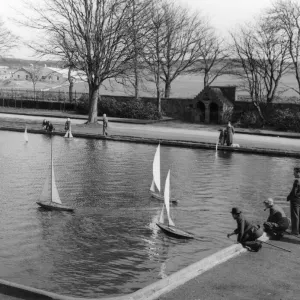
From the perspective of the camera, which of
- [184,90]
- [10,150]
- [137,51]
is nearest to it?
[10,150]

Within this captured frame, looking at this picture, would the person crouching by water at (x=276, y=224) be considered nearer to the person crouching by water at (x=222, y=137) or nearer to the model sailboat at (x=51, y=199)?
the model sailboat at (x=51, y=199)

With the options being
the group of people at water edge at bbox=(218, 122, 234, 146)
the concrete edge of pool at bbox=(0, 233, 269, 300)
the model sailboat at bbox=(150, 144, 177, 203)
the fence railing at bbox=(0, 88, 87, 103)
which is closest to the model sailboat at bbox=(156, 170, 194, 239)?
the model sailboat at bbox=(150, 144, 177, 203)

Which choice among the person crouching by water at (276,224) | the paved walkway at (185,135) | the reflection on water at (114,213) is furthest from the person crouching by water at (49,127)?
the person crouching by water at (276,224)

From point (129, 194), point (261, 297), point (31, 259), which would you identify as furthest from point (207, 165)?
point (261, 297)

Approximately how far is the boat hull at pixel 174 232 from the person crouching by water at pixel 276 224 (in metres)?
2.25

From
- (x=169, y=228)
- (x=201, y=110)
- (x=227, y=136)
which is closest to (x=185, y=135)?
(x=227, y=136)

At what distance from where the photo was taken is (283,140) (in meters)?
45.6

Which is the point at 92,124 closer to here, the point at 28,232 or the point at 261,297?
the point at 28,232

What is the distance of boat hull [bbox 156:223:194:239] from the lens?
16719mm

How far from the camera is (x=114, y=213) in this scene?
1973cm

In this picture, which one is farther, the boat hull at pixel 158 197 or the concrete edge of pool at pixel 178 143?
the concrete edge of pool at pixel 178 143

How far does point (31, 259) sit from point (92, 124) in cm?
3778

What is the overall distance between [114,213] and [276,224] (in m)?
A: 6.00

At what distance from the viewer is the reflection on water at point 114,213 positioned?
14.0 meters
